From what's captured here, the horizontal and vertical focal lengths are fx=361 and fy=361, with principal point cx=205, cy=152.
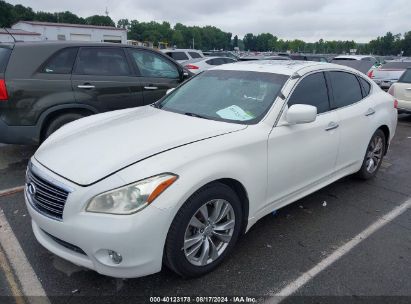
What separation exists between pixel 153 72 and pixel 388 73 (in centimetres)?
1048

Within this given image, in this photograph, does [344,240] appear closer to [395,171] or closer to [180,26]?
[395,171]

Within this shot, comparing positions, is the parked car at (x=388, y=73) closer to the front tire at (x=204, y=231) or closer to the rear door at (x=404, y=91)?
the rear door at (x=404, y=91)

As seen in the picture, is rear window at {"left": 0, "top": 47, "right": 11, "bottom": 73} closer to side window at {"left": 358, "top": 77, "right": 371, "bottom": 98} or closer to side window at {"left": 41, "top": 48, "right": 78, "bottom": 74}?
side window at {"left": 41, "top": 48, "right": 78, "bottom": 74}

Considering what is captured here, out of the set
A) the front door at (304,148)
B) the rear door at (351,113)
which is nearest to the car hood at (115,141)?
the front door at (304,148)

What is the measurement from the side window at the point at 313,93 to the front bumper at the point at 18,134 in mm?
3485

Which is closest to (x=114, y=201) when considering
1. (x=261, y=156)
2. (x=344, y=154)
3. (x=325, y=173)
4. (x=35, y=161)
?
(x=35, y=161)

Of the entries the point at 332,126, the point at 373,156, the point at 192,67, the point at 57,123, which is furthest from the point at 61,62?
the point at 192,67

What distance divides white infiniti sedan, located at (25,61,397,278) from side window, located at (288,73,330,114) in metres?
0.01

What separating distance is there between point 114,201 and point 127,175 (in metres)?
0.19

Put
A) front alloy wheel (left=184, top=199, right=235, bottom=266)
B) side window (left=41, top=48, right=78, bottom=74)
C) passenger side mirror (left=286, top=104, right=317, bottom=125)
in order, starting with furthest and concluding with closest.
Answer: side window (left=41, top=48, right=78, bottom=74) → passenger side mirror (left=286, top=104, right=317, bottom=125) → front alloy wheel (left=184, top=199, right=235, bottom=266)

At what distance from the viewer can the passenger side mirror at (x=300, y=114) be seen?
3.18m

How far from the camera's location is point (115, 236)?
2.29 m

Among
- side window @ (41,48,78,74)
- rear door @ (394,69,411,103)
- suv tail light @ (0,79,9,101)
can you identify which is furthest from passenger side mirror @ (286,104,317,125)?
rear door @ (394,69,411,103)

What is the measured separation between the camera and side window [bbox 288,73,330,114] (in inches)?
140
